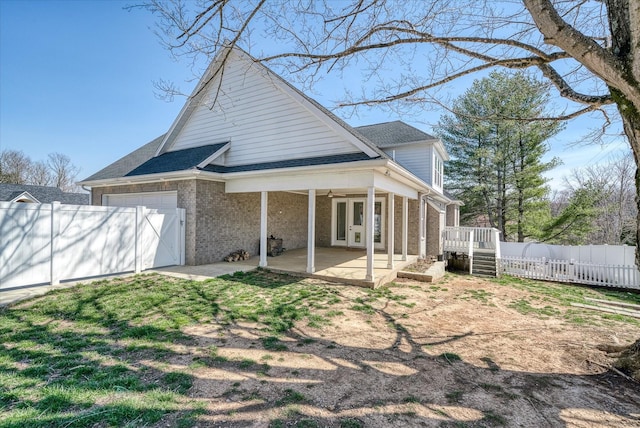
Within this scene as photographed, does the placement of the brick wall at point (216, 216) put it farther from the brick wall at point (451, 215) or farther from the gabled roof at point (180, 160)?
the brick wall at point (451, 215)

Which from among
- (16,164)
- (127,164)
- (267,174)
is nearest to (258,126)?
(267,174)

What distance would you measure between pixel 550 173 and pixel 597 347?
20.3 metres

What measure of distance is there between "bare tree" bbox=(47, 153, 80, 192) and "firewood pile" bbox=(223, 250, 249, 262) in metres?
42.9

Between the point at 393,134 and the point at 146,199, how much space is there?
489 inches

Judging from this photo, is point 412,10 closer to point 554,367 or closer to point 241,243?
point 554,367

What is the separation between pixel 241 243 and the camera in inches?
453

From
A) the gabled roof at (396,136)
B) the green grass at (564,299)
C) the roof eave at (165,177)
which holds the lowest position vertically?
the green grass at (564,299)

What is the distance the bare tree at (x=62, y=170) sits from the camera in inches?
1572

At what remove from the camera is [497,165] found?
20.6m

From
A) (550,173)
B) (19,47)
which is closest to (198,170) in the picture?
(19,47)

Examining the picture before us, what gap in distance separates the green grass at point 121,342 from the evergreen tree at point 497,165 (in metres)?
17.3

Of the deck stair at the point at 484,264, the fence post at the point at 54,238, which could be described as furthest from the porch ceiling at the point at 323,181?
the deck stair at the point at 484,264

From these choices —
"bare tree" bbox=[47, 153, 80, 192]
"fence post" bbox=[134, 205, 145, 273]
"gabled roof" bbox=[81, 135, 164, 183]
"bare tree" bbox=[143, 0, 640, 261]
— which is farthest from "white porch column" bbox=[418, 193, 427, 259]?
"bare tree" bbox=[47, 153, 80, 192]

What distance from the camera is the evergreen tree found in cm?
1927
